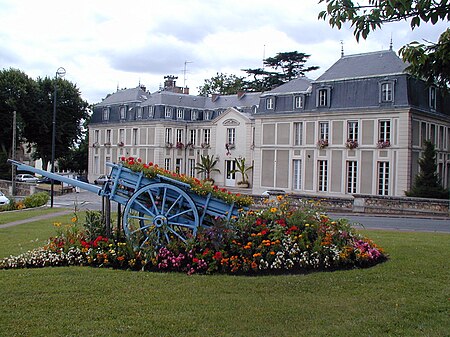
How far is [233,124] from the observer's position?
1980 inches

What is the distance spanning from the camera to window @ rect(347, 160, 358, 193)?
1378 inches

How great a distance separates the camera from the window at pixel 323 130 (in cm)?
3697

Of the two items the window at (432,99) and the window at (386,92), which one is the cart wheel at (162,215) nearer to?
the window at (386,92)

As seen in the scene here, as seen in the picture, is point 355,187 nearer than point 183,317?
No

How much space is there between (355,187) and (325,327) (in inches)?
1161

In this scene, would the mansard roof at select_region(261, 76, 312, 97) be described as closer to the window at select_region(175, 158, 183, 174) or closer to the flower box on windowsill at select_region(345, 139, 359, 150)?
the flower box on windowsill at select_region(345, 139, 359, 150)

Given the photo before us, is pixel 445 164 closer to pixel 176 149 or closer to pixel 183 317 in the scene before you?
pixel 176 149

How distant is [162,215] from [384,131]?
26534 mm

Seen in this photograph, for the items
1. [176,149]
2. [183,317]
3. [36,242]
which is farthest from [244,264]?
[176,149]

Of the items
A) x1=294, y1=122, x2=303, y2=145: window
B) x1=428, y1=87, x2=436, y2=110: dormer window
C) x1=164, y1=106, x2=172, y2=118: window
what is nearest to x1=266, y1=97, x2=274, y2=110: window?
x1=294, y1=122, x2=303, y2=145: window

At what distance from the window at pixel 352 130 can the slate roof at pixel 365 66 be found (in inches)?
127

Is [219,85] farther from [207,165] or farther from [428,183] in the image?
[428,183]

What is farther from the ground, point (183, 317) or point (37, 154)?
point (37, 154)

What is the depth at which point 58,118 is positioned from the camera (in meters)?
57.2
